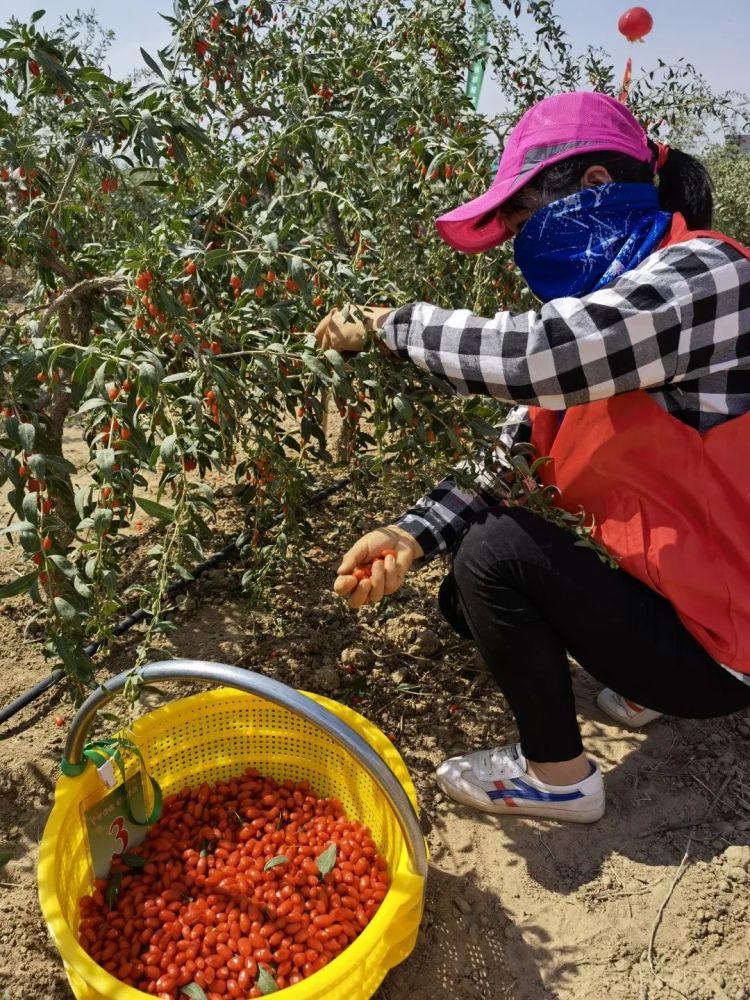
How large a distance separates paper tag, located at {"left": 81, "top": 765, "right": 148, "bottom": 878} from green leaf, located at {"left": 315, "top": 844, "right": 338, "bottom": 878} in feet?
1.22

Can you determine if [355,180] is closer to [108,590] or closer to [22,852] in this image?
[108,590]

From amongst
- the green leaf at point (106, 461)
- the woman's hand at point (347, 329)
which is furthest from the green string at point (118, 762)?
the woman's hand at point (347, 329)

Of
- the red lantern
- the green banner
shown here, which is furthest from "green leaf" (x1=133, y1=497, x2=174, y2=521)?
the red lantern

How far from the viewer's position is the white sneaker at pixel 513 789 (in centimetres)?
180

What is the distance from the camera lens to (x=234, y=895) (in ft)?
5.35

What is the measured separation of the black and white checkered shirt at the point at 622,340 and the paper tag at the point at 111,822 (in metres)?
1.01

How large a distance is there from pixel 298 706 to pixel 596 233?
97cm

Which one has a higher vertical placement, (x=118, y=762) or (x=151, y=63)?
(x=151, y=63)

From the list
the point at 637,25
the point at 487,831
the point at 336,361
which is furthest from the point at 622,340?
the point at 637,25

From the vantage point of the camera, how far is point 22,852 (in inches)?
69.3

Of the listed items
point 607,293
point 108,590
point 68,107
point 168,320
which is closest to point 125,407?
point 168,320

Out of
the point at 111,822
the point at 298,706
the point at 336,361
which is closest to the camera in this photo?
the point at 298,706

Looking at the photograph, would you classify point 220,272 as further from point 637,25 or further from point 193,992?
point 637,25

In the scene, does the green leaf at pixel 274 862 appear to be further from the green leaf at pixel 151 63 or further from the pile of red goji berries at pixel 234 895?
the green leaf at pixel 151 63
